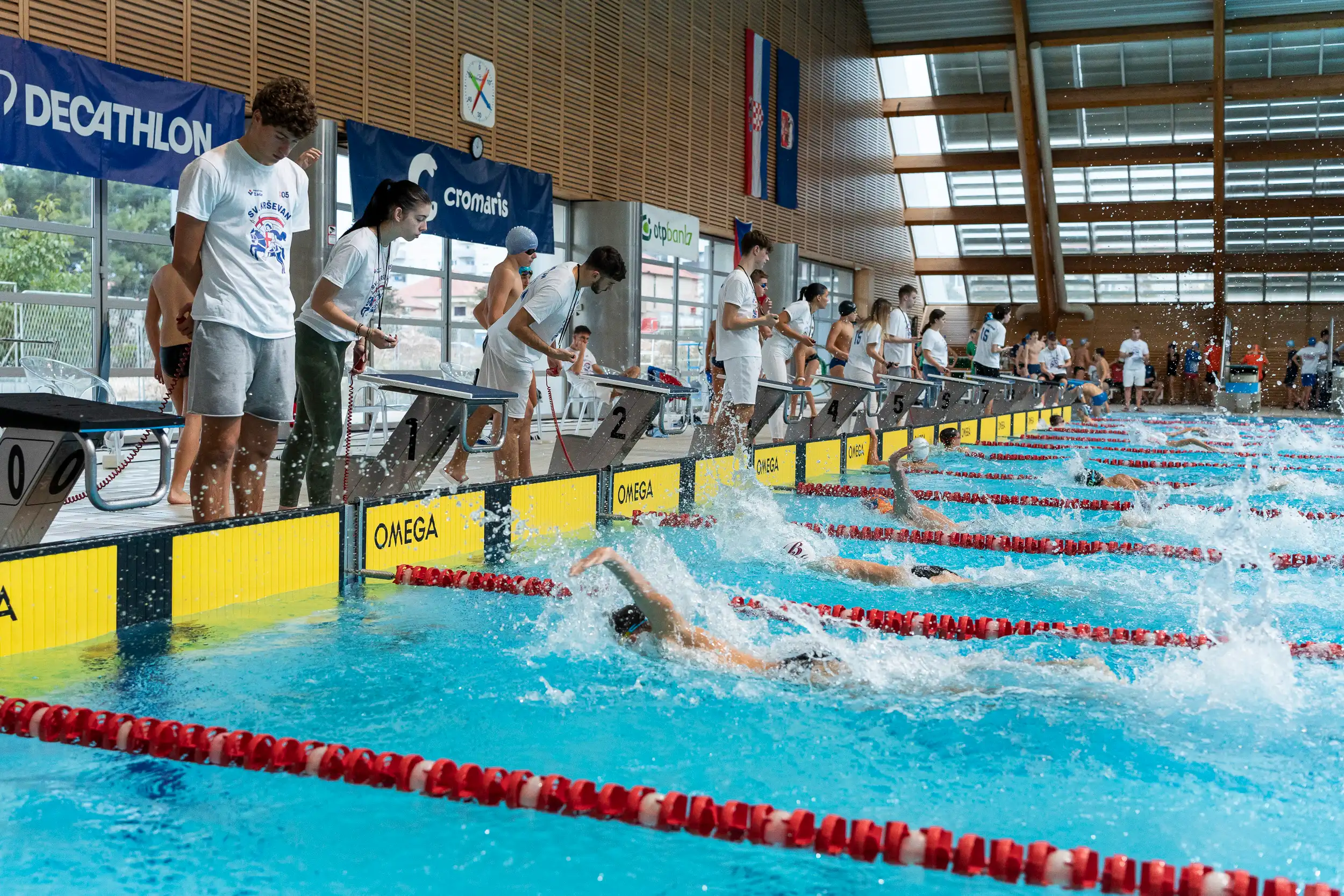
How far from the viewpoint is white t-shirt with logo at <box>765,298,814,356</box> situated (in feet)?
31.8

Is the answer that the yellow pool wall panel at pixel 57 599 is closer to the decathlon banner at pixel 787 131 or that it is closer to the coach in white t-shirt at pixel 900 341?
the coach in white t-shirt at pixel 900 341

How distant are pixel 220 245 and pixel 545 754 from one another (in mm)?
2147

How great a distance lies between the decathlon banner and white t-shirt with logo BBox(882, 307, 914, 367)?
6686 millimetres

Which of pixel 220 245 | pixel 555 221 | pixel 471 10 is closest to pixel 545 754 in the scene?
pixel 220 245

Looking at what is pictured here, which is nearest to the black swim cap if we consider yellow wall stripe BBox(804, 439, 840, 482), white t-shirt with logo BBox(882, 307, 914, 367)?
yellow wall stripe BBox(804, 439, 840, 482)

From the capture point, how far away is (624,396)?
6.77m

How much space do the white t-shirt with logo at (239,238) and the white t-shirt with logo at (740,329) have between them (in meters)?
3.64

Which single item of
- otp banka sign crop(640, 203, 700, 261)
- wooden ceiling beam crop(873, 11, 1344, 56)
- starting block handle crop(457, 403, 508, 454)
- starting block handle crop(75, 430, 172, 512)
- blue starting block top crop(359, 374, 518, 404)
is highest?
wooden ceiling beam crop(873, 11, 1344, 56)

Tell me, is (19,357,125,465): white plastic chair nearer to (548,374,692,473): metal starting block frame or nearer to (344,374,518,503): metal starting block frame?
(344,374,518,503): metal starting block frame

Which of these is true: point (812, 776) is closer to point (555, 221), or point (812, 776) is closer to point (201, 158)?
point (201, 158)

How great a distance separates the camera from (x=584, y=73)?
538 inches

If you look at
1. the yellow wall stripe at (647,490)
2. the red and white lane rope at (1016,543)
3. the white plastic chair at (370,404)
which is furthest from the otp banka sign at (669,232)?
the red and white lane rope at (1016,543)

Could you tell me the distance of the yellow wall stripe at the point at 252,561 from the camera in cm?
391

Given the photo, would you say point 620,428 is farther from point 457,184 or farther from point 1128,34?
point 1128,34
